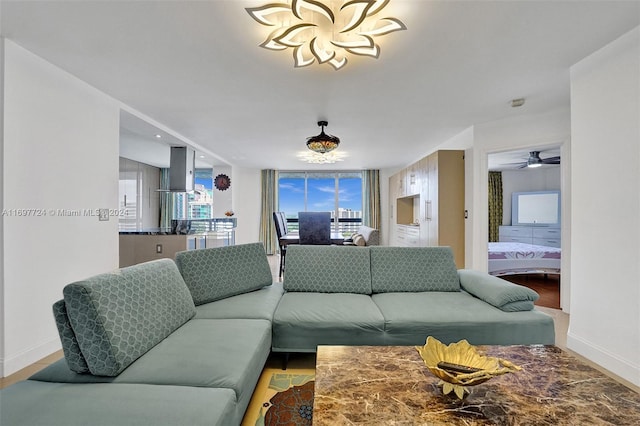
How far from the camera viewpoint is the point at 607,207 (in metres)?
2.06

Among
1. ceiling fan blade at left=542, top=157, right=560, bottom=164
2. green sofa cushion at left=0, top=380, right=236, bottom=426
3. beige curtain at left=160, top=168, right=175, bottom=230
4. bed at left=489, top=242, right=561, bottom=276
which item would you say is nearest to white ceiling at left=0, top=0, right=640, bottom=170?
green sofa cushion at left=0, top=380, right=236, bottom=426

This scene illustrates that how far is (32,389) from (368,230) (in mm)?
4286

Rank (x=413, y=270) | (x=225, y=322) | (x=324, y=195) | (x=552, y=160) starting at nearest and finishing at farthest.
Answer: (x=225, y=322) < (x=413, y=270) < (x=552, y=160) < (x=324, y=195)

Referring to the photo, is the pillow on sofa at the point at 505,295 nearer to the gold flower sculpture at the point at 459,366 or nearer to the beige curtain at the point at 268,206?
the gold flower sculpture at the point at 459,366

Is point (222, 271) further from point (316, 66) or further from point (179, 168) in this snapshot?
point (179, 168)

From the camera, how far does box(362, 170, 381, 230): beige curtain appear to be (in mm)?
7738

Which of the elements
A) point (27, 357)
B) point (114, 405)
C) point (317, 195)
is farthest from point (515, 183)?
point (27, 357)

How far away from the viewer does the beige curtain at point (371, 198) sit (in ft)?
25.4

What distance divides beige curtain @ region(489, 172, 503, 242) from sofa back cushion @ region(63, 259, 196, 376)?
7372mm

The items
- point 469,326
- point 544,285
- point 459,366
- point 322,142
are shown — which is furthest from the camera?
point 544,285

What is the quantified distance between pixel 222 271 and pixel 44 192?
5.00 feet

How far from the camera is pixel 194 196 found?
314 inches

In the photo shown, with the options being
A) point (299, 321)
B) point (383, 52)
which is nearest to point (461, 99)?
point (383, 52)

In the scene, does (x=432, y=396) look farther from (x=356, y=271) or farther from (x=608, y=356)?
(x=608, y=356)
